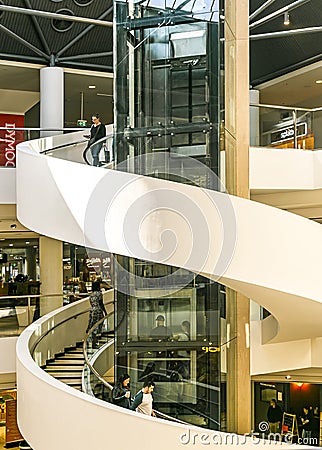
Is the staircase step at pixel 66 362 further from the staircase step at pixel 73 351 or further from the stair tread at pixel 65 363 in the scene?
the staircase step at pixel 73 351

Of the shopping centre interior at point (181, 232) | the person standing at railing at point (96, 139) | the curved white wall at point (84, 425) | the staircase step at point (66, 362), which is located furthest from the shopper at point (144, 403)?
the staircase step at point (66, 362)

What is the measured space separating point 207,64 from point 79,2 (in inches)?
379

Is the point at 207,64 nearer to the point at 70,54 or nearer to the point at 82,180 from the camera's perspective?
the point at 82,180

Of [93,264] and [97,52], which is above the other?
[97,52]

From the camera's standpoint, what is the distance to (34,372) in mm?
9422

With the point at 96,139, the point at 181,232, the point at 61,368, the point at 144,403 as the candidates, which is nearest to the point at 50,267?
the point at 61,368

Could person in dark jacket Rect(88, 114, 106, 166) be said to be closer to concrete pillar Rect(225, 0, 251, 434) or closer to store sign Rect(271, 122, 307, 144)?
concrete pillar Rect(225, 0, 251, 434)

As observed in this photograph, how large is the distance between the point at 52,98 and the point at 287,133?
6.84 metres

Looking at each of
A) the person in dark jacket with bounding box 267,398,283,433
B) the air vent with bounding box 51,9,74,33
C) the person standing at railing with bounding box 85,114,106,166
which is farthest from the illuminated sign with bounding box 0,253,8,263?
the person standing at railing with bounding box 85,114,106,166

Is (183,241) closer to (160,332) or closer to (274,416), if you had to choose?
(160,332)

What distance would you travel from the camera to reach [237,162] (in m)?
9.47

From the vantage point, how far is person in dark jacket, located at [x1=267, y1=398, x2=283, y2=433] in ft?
58.7

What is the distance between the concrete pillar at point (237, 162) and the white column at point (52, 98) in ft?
27.3

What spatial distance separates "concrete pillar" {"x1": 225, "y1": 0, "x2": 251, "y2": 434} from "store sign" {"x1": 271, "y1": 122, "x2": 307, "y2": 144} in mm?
2744
